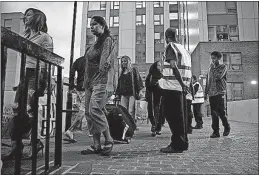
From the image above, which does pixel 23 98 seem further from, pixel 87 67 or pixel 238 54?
pixel 238 54

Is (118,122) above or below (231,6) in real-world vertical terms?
below

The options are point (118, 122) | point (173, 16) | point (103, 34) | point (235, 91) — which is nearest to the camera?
point (103, 34)

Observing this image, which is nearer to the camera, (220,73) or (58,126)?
(58,126)

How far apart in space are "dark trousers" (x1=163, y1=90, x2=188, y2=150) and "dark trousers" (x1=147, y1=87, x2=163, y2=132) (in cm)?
250

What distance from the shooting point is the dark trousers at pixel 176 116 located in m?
3.52

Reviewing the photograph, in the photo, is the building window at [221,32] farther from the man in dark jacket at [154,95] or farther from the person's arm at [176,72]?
the person's arm at [176,72]

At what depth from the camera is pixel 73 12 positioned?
26.7 feet

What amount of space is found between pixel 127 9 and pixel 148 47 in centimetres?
537

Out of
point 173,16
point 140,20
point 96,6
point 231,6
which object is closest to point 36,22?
point 231,6

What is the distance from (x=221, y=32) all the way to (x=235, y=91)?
17.6 ft

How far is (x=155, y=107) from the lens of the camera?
6316 millimetres

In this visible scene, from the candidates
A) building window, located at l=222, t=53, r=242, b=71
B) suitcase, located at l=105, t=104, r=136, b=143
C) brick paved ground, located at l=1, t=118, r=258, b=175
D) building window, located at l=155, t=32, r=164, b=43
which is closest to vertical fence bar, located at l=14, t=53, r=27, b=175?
brick paved ground, located at l=1, t=118, r=258, b=175

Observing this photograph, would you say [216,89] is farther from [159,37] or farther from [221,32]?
[159,37]

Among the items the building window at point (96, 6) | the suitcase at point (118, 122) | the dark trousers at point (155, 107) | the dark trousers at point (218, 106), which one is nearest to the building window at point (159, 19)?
the building window at point (96, 6)
